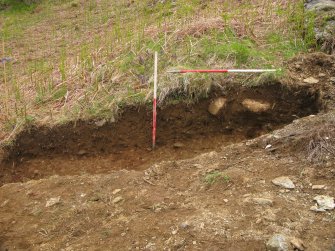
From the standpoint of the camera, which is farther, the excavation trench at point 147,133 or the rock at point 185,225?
the excavation trench at point 147,133

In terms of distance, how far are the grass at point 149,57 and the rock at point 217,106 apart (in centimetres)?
16

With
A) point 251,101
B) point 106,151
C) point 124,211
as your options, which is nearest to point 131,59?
point 106,151

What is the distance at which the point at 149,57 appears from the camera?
16.3 feet

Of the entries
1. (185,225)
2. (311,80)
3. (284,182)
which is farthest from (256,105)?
(185,225)

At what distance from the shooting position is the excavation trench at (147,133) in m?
4.23

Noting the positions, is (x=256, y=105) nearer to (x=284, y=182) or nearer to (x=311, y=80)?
(x=311, y=80)

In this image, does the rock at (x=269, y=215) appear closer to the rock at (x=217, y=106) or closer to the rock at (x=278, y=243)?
the rock at (x=278, y=243)

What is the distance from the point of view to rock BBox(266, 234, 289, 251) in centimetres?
225

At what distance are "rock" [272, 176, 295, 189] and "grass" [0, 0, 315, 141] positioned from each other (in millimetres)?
1668

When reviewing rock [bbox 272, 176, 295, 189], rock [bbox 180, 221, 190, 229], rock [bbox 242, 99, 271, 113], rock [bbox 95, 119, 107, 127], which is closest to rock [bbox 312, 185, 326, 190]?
rock [bbox 272, 176, 295, 189]

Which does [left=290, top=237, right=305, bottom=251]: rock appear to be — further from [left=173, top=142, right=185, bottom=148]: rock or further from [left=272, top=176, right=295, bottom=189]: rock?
Result: [left=173, top=142, right=185, bottom=148]: rock

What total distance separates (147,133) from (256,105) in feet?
3.83

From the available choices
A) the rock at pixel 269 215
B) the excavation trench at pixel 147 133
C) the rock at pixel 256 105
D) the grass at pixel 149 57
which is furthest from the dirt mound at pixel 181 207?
the grass at pixel 149 57

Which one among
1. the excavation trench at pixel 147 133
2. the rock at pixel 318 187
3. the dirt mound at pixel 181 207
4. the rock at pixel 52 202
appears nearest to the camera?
the dirt mound at pixel 181 207
